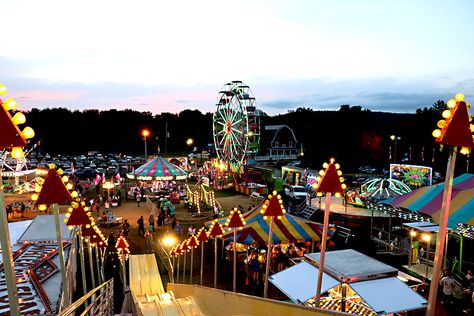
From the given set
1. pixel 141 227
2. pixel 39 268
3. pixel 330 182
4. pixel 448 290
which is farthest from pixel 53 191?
pixel 141 227

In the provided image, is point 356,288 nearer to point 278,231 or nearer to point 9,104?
point 278,231

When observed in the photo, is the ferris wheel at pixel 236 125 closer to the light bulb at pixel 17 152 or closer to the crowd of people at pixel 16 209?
the crowd of people at pixel 16 209

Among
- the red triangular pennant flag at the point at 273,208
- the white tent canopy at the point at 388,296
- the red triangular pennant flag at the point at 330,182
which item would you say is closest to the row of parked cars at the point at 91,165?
the red triangular pennant flag at the point at 273,208

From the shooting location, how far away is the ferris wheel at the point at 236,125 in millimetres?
28609

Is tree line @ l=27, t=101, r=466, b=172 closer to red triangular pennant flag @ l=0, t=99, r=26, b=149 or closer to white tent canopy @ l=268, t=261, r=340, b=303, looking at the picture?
white tent canopy @ l=268, t=261, r=340, b=303

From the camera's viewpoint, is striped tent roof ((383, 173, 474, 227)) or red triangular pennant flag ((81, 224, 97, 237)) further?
striped tent roof ((383, 173, 474, 227))

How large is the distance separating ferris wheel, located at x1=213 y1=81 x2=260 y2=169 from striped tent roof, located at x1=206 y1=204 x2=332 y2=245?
47.7 feet

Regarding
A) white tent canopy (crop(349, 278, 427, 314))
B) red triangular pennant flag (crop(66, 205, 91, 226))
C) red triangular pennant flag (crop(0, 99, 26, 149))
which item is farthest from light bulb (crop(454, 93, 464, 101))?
red triangular pennant flag (crop(66, 205, 91, 226))

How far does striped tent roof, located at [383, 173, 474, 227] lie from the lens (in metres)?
10.3

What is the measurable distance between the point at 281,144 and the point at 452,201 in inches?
1970

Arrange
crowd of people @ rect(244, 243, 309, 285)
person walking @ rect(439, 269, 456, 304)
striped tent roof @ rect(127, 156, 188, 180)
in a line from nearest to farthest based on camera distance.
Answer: person walking @ rect(439, 269, 456, 304) < crowd of people @ rect(244, 243, 309, 285) < striped tent roof @ rect(127, 156, 188, 180)

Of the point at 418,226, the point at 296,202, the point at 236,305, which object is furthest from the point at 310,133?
the point at 236,305

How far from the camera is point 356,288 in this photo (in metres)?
7.72

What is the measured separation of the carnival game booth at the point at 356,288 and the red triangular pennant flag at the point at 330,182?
2.88 metres
